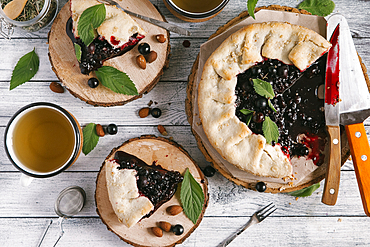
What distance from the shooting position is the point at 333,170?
7.70 feet

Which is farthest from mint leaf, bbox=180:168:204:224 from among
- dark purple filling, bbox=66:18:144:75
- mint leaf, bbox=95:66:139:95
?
dark purple filling, bbox=66:18:144:75

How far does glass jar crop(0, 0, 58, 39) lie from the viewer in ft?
8.30

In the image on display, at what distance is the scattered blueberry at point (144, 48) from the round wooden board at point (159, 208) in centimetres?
80

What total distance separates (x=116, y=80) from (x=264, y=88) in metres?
1.33

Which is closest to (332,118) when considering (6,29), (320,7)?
(320,7)

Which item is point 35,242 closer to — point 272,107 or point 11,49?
point 11,49

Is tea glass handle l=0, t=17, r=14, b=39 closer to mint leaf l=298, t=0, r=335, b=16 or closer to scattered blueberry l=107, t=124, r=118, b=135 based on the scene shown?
scattered blueberry l=107, t=124, r=118, b=135

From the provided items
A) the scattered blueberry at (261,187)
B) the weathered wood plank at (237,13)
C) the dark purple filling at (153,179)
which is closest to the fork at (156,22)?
the weathered wood plank at (237,13)

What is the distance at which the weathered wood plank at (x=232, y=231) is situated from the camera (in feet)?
9.32

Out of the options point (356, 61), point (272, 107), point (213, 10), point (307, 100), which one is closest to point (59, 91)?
point (213, 10)

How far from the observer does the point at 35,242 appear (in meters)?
2.85

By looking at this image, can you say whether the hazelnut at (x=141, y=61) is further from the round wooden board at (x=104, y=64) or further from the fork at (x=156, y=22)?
the fork at (x=156, y=22)

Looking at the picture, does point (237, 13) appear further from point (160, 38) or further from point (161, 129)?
point (161, 129)

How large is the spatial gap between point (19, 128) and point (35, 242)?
1.23m
